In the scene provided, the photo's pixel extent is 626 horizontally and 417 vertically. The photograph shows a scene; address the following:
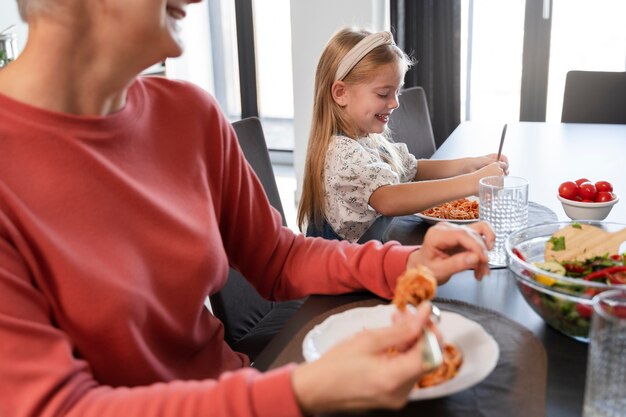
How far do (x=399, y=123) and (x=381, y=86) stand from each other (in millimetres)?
569

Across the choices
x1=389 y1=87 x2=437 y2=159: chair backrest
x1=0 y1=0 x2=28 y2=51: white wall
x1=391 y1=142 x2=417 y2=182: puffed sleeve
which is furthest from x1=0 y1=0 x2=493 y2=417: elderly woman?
x1=0 y1=0 x2=28 y2=51: white wall

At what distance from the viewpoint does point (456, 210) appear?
150 centimetres

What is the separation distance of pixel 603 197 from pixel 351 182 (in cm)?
68

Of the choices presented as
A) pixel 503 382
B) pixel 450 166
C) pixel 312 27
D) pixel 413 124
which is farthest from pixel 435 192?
pixel 312 27

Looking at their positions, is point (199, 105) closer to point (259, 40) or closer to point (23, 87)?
point (23, 87)

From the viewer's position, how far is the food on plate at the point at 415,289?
84 cm

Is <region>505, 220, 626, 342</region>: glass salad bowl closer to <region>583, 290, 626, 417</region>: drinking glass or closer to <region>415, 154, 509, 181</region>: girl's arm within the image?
<region>583, 290, 626, 417</region>: drinking glass

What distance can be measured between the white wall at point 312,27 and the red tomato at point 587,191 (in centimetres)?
245

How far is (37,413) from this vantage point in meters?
0.72

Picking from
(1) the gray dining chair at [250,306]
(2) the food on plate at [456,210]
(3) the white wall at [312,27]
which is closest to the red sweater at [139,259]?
(1) the gray dining chair at [250,306]

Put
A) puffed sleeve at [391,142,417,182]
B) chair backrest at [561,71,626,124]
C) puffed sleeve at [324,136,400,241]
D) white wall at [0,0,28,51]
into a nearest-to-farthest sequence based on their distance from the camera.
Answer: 1. puffed sleeve at [324,136,400,241]
2. puffed sleeve at [391,142,417,182]
3. chair backrest at [561,71,626,124]
4. white wall at [0,0,28,51]

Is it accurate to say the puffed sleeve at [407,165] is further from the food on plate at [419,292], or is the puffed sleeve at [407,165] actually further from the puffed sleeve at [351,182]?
the food on plate at [419,292]

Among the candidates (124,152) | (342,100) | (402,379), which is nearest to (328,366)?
(402,379)

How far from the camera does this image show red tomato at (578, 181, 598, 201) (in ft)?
4.53
